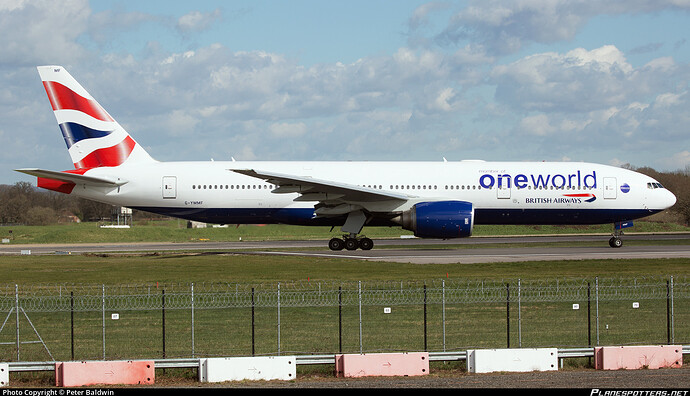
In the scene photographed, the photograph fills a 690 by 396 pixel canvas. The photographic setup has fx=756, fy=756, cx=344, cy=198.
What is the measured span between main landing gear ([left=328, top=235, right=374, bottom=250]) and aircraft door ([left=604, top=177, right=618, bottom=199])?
12.0 metres

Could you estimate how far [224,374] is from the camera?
12.9 m

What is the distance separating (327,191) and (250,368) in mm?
22127

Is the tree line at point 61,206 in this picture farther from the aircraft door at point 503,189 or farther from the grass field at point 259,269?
the grass field at point 259,269

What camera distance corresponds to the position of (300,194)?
121 ft

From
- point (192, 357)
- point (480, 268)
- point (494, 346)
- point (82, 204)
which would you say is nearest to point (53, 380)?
point (192, 357)

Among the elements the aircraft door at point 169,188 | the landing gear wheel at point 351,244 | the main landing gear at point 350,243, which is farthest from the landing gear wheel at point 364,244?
the aircraft door at point 169,188

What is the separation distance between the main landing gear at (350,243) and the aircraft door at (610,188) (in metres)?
12.0

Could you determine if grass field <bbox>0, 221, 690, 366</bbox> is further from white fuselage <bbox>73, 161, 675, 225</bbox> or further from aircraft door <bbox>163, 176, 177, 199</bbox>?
aircraft door <bbox>163, 176, 177, 199</bbox>

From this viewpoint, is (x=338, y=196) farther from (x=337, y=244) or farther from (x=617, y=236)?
(x=617, y=236)

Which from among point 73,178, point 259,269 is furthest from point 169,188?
point 259,269

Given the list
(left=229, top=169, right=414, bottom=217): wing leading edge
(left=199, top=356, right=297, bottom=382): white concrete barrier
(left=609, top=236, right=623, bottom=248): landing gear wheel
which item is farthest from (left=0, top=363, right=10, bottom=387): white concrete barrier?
(left=609, top=236, right=623, bottom=248): landing gear wheel

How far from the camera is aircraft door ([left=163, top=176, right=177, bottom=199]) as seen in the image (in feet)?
121

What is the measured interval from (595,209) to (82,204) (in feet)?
333

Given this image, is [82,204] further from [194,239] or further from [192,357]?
[192,357]
